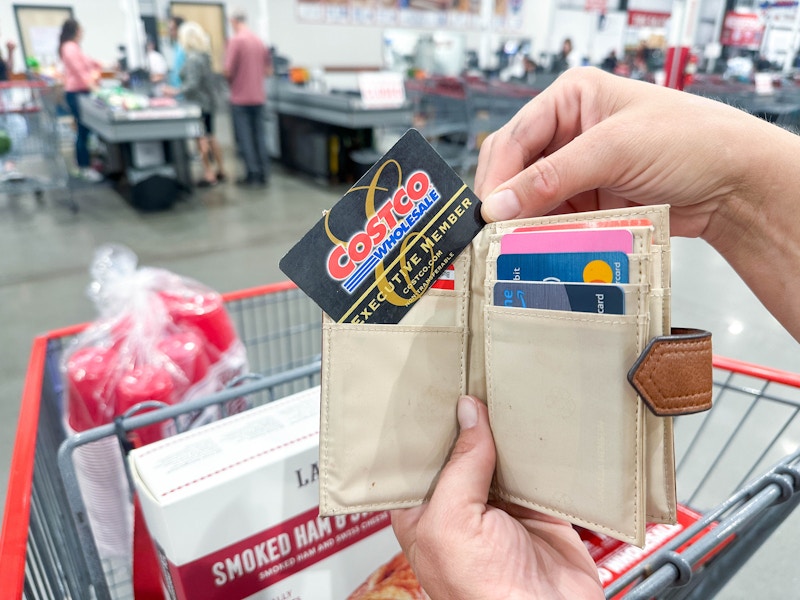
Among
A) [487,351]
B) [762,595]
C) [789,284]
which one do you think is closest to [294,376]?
[487,351]

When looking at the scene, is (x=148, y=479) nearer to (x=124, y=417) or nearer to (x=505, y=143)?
Answer: (x=124, y=417)

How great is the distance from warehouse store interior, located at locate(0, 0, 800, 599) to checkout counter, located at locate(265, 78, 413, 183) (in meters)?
0.02

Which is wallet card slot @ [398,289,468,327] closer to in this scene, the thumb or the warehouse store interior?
the thumb

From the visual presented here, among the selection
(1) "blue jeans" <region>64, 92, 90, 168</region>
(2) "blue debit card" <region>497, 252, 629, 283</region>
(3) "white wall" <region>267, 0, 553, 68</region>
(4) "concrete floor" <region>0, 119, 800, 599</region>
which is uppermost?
(3) "white wall" <region>267, 0, 553, 68</region>

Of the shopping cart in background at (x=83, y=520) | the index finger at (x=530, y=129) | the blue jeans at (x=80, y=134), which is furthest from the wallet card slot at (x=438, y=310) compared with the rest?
the blue jeans at (x=80, y=134)

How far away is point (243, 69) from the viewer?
544cm

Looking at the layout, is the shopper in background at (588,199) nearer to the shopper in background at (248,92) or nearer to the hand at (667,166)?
the hand at (667,166)

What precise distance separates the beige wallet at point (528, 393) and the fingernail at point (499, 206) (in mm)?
23

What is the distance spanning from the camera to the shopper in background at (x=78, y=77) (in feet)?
18.3

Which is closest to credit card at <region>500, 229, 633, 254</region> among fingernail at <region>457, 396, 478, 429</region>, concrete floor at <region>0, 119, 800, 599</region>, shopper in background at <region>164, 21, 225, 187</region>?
fingernail at <region>457, 396, 478, 429</region>

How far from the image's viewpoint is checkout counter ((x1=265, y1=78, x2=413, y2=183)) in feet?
16.6

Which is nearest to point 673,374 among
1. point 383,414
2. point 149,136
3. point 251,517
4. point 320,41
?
point 383,414

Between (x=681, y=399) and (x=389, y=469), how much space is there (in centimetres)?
36

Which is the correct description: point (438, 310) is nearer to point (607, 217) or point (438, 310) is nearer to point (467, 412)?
point (467, 412)
